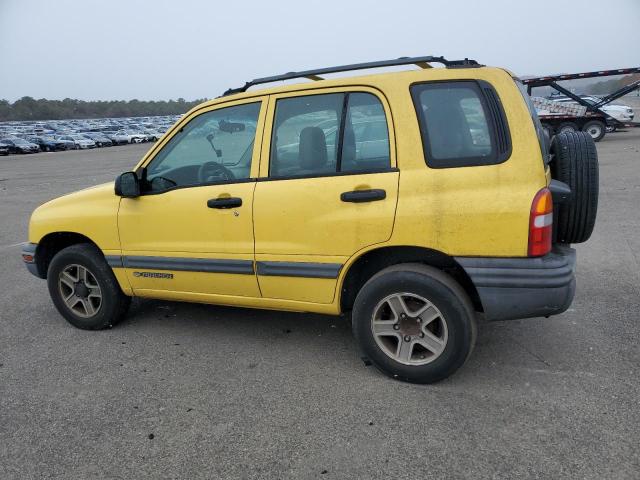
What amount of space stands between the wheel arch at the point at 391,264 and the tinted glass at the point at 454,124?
21.9 inches

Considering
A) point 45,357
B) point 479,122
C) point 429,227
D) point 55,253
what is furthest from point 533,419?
point 55,253

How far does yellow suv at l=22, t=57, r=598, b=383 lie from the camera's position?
287 centimetres

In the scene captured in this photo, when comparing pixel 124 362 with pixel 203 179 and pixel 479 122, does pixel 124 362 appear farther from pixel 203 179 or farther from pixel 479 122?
pixel 479 122

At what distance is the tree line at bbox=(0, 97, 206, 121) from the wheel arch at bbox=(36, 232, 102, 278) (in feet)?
391

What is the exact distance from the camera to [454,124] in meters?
2.97

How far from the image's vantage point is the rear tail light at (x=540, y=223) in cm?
276

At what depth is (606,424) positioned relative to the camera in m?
2.67

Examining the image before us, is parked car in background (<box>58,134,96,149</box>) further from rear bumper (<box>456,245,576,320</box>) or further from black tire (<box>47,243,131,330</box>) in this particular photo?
rear bumper (<box>456,245,576,320</box>)

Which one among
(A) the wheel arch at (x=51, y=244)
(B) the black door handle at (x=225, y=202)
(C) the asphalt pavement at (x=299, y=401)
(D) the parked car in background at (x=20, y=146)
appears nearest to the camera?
(C) the asphalt pavement at (x=299, y=401)

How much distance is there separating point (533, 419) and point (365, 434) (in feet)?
2.96

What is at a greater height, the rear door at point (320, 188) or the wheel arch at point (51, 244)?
the rear door at point (320, 188)

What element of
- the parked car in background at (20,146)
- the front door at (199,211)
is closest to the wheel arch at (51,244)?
the front door at (199,211)

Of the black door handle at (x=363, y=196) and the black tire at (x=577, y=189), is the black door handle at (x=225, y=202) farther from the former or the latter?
the black tire at (x=577, y=189)

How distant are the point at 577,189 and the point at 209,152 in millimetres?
2455
